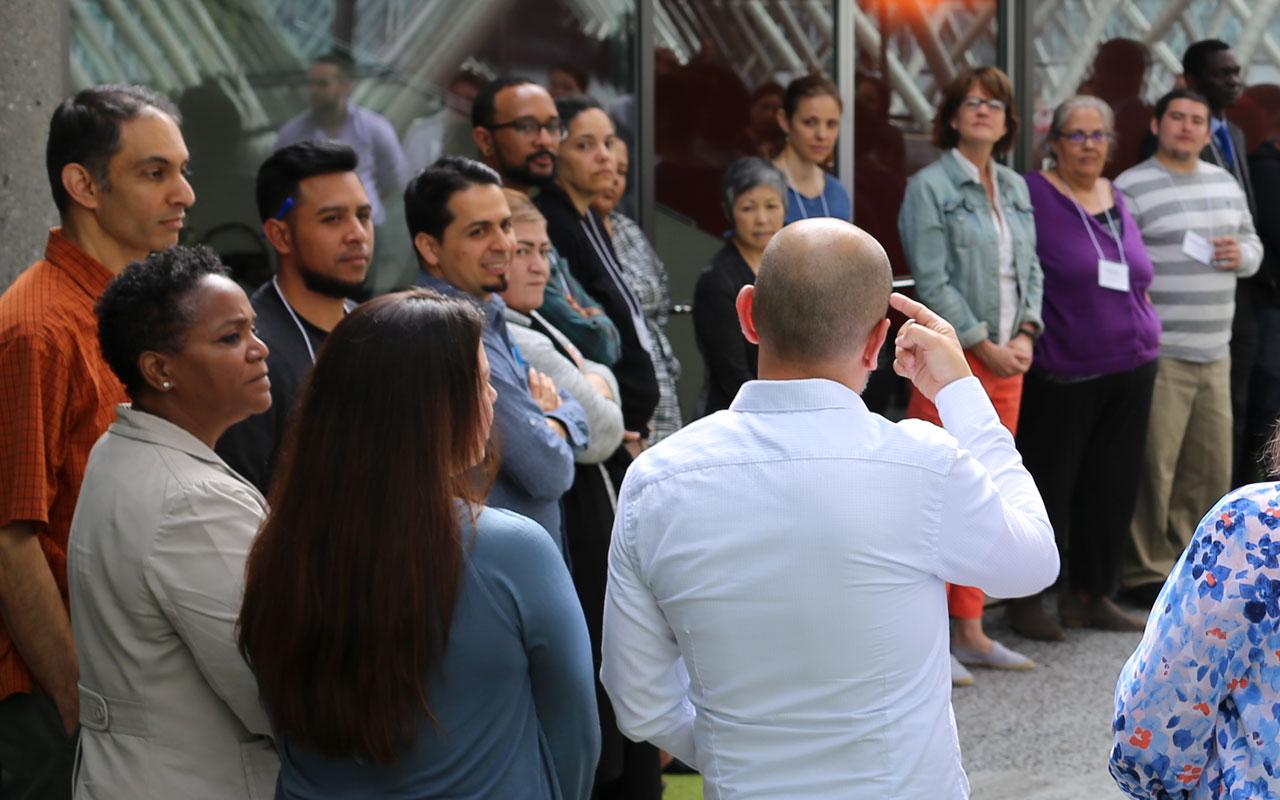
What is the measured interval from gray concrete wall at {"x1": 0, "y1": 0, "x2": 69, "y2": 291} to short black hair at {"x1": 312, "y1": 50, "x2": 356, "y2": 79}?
1234 mm

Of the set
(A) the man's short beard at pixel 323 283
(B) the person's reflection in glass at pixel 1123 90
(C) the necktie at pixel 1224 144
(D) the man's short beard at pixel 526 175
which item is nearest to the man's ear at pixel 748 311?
(A) the man's short beard at pixel 323 283

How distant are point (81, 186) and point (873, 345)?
165 centimetres

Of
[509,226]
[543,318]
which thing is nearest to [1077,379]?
[543,318]

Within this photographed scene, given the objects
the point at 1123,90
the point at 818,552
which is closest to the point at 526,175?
the point at 818,552

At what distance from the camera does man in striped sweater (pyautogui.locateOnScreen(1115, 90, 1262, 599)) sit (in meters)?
6.25

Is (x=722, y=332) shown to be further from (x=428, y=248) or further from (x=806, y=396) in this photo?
(x=806, y=396)

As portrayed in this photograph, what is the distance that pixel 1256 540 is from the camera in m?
1.81

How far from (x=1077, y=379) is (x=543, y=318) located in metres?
2.67

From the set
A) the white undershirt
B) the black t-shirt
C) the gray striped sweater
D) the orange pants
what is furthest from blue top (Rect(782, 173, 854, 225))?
the black t-shirt

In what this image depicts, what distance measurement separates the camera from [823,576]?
79.1 inches

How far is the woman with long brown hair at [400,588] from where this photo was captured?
1927mm

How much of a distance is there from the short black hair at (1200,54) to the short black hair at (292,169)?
478cm

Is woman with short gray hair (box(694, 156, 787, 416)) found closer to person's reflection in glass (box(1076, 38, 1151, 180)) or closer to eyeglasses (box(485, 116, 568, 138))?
eyeglasses (box(485, 116, 568, 138))

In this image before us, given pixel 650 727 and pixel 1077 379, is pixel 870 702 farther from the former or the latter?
pixel 1077 379
